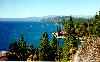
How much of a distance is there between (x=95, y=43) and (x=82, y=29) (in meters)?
88.4

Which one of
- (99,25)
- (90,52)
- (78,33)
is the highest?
(90,52)

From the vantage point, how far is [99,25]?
236ft

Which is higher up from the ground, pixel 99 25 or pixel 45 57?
pixel 99 25

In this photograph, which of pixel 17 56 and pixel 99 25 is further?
pixel 99 25

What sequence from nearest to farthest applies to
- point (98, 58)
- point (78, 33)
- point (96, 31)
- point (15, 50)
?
point (98, 58)
point (15, 50)
point (96, 31)
point (78, 33)

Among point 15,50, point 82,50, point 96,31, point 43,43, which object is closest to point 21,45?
point 15,50

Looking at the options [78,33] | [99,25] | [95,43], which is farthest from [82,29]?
[95,43]

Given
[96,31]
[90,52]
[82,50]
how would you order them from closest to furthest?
[90,52]
[82,50]
[96,31]

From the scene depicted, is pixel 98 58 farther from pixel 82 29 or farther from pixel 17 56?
pixel 82 29

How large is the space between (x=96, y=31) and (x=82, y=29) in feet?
100

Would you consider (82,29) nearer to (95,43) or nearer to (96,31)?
(96,31)

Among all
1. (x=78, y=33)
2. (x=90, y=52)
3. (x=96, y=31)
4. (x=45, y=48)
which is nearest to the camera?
(x=90, y=52)

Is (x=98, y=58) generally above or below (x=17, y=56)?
above

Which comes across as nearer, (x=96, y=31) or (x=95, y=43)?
(x=95, y=43)
